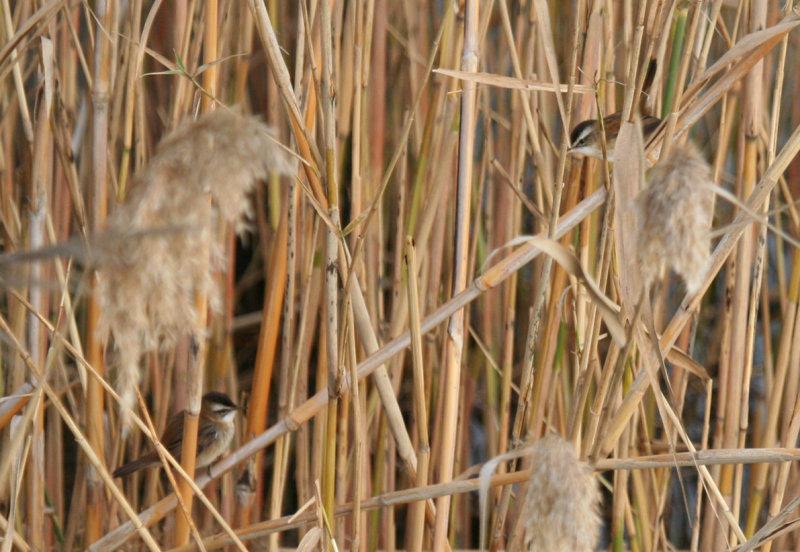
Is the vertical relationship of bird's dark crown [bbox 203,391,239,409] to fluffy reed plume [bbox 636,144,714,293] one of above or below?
below

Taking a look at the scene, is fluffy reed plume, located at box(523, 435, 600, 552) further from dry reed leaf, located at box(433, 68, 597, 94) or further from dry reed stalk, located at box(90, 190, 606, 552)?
dry reed leaf, located at box(433, 68, 597, 94)

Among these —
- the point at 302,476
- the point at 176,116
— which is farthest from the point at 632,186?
the point at 302,476

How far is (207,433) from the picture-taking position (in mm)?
1983

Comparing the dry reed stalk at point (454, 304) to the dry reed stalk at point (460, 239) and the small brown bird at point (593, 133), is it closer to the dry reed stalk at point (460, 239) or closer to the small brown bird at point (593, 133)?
the dry reed stalk at point (460, 239)

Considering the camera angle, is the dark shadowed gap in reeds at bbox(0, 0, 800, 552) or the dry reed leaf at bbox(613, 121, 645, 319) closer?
the dark shadowed gap in reeds at bbox(0, 0, 800, 552)

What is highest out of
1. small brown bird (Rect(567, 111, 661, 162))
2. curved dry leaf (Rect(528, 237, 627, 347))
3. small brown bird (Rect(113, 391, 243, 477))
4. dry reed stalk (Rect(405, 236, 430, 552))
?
small brown bird (Rect(567, 111, 661, 162))

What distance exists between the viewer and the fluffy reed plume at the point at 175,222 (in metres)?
0.67

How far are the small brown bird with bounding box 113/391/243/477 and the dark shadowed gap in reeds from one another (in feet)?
0.14

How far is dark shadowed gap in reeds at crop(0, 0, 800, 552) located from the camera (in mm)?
709

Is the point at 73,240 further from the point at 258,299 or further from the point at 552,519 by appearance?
the point at 258,299

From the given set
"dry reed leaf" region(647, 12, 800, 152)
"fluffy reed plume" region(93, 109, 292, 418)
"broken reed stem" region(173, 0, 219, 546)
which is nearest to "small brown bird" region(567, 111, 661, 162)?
"dry reed leaf" region(647, 12, 800, 152)

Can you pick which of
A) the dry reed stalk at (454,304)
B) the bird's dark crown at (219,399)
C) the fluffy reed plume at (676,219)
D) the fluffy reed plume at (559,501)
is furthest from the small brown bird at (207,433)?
the fluffy reed plume at (676,219)

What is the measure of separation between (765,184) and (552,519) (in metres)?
0.56

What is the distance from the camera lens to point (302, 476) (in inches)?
70.2
